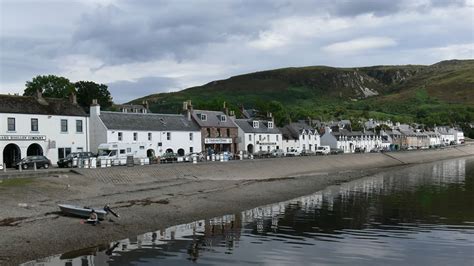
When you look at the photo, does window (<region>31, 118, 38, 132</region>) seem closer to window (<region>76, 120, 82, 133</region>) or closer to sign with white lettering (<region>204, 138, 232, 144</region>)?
window (<region>76, 120, 82, 133</region>)

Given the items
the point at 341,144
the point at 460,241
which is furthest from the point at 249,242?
the point at 341,144

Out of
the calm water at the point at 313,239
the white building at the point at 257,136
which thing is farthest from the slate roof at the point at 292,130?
the calm water at the point at 313,239

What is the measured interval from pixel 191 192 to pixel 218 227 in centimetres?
1435

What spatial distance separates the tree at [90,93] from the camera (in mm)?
109688

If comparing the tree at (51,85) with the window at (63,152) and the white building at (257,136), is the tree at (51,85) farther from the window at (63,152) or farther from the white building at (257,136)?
the window at (63,152)

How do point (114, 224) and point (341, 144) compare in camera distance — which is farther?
point (341, 144)

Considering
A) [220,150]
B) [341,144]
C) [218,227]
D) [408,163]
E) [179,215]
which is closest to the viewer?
[218,227]

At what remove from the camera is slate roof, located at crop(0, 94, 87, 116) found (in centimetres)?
5819

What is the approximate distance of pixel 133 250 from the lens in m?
24.6

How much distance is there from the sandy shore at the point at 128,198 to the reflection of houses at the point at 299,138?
124 feet

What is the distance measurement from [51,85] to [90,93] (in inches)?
333

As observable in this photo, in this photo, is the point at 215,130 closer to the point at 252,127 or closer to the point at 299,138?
the point at 252,127

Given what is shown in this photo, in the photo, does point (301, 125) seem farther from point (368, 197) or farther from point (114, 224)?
point (114, 224)

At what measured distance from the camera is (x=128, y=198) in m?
38.8
